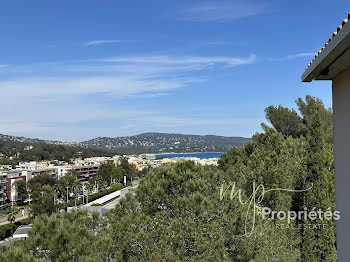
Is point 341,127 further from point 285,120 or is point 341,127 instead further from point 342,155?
point 285,120

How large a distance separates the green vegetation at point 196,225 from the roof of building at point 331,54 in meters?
3.64

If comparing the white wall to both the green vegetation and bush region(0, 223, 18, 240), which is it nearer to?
the green vegetation

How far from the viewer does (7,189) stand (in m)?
47.7

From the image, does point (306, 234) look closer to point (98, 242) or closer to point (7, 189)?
point (98, 242)

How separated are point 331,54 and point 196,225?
4.84 meters

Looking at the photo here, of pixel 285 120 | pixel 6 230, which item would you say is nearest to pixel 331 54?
pixel 285 120

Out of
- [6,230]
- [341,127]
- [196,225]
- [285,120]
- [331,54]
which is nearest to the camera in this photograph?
[331,54]

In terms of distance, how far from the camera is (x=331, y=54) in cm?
202

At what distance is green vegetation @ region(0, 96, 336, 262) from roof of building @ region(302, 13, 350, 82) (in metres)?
3.64

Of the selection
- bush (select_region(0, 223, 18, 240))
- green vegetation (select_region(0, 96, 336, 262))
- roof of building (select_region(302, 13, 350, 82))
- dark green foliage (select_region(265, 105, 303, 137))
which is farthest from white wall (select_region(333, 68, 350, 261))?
bush (select_region(0, 223, 18, 240))

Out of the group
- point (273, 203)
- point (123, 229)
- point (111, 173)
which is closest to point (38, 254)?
point (123, 229)

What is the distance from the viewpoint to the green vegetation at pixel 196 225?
199 inches

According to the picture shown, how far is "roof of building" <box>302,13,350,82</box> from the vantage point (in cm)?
170

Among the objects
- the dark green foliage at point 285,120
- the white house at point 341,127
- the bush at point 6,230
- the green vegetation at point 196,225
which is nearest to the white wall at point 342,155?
the white house at point 341,127
